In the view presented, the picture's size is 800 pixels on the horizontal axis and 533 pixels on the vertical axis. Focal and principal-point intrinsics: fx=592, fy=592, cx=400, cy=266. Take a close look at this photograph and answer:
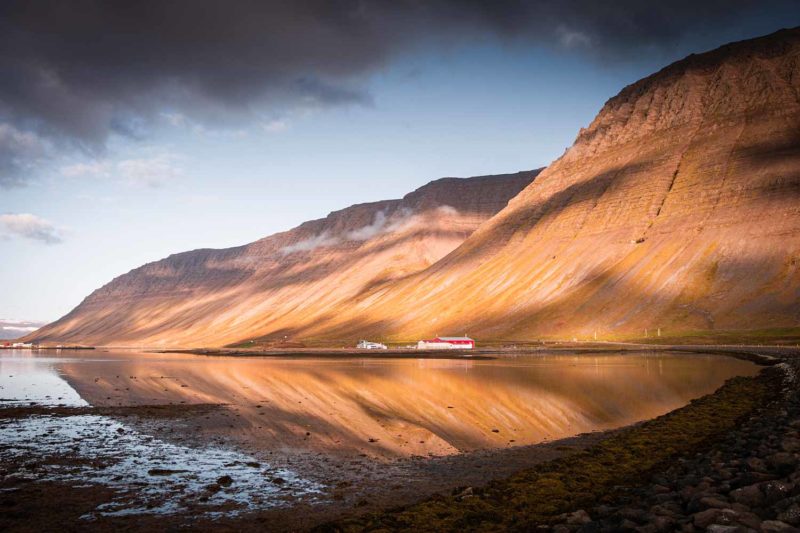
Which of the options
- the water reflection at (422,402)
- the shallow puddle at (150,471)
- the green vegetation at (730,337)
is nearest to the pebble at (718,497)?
the shallow puddle at (150,471)

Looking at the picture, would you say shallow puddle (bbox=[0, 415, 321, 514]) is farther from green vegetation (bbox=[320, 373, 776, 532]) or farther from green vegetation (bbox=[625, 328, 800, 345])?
green vegetation (bbox=[625, 328, 800, 345])

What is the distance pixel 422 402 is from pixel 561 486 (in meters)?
21.7

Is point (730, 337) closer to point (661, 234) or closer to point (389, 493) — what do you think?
point (661, 234)

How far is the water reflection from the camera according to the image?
2491cm

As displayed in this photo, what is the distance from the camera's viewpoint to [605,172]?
179 metres

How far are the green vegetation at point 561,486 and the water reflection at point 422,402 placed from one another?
4.50 meters

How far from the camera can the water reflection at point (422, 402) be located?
24.9 metres

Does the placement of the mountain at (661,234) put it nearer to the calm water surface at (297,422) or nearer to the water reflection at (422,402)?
the water reflection at (422,402)

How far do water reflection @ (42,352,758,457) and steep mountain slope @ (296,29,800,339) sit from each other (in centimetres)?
7000

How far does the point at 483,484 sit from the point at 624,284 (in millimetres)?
128653

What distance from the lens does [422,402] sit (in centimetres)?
3659

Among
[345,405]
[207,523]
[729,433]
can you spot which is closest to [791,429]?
[729,433]

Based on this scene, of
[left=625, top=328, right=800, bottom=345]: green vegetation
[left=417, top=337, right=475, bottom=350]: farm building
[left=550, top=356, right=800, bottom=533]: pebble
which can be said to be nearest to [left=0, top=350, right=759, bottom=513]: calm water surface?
[left=550, top=356, right=800, bottom=533]: pebble

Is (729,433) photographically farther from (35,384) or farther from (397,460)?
(35,384)
